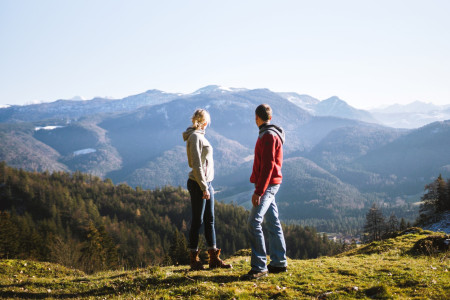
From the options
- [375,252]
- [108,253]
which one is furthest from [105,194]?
[375,252]

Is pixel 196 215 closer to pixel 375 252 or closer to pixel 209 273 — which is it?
pixel 209 273

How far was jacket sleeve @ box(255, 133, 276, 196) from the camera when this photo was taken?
7.64 metres

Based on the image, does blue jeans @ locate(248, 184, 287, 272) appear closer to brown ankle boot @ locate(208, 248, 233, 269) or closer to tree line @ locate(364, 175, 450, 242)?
brown ankle boot @ locate(208, 248, 233, 269)

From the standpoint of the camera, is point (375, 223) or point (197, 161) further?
point (375, 223)

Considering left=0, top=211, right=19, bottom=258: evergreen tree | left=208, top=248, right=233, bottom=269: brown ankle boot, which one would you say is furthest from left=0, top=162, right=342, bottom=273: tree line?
left=208, top=248, right=233, bottom=269: brown ankle boot

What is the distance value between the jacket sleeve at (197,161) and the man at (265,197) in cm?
145

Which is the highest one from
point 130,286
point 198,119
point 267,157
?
point 198,119

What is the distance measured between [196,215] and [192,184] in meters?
0.97

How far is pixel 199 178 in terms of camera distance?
26.8ft

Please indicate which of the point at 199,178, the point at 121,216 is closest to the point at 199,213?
the point at 199,178

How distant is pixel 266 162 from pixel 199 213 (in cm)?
257

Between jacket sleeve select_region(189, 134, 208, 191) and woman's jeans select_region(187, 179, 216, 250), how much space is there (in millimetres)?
340

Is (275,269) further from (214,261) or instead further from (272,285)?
(214,261)

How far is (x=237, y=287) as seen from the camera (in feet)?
22.9
